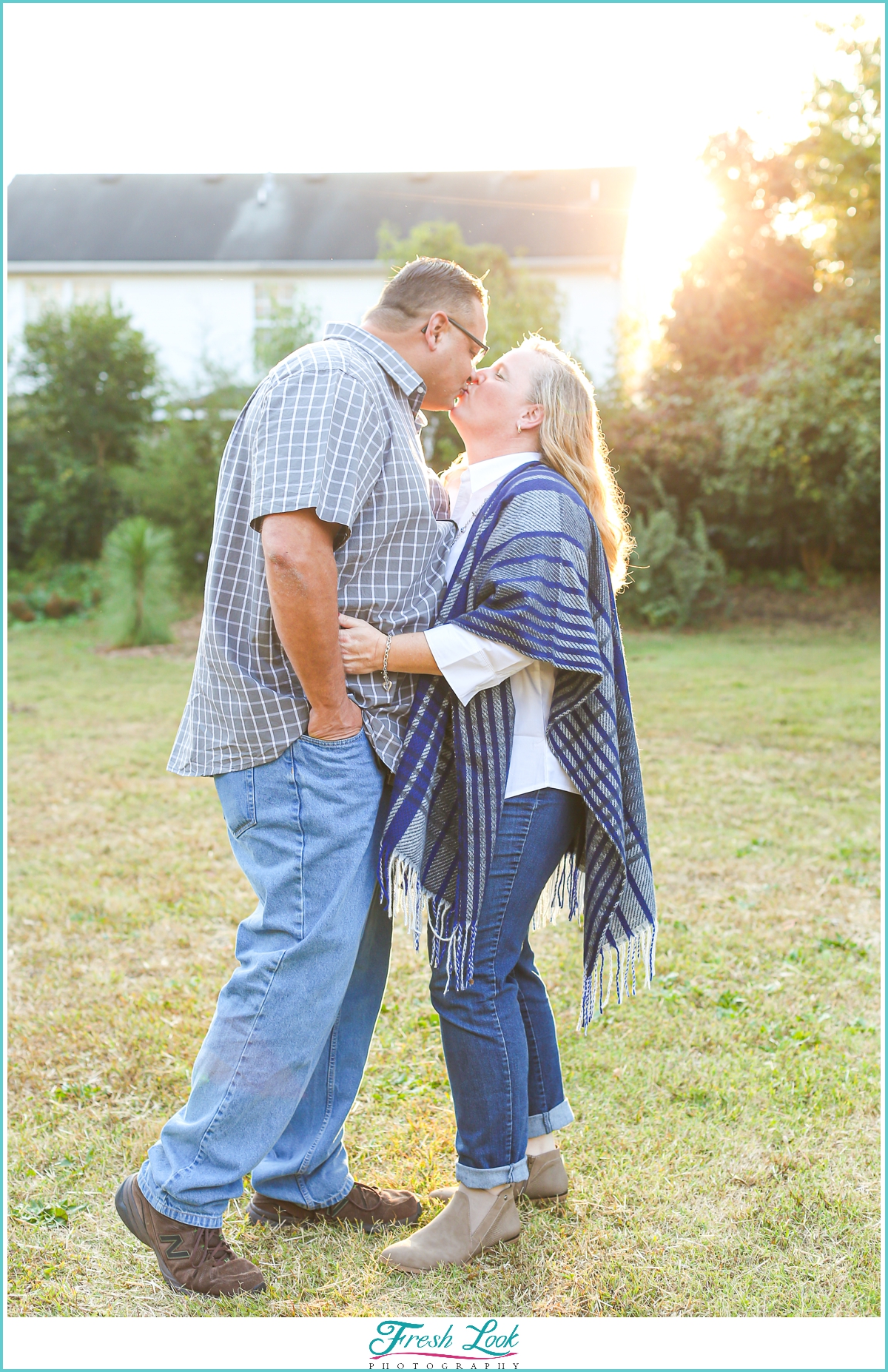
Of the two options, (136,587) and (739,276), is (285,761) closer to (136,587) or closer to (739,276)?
(136,587)

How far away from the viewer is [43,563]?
50.0 ft

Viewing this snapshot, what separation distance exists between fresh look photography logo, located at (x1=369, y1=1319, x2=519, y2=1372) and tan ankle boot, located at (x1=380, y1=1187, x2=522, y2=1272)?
5.4 inches

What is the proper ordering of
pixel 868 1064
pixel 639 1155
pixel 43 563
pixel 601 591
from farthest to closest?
pixel 43 563, pixel 868 1064, pixel 639 1155, pixel 601 591

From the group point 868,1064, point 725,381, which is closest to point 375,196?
point 725,381

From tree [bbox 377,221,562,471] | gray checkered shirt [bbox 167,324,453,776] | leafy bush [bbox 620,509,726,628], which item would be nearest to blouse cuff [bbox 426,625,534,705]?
gray checkered shirt [bbox 167,324,453,776]

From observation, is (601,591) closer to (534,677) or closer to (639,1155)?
(534,677)

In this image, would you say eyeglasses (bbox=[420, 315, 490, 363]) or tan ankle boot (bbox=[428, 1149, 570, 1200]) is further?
tan ankle boot (bbox=[428, 1149, 570, 1200])

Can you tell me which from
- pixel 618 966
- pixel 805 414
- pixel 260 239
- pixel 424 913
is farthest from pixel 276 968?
pixel 260 239

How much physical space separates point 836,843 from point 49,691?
6975 millimetres

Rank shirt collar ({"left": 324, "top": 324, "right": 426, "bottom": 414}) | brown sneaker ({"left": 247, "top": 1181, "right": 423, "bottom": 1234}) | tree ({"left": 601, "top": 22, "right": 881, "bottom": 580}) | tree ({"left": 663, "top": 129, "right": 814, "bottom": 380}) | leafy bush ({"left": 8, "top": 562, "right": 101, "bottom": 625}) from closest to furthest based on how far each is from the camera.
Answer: shirt collar ({"left": 324, "top": 324, "right": 426, "bottom": 414}), brown sneaker ({"left": 247, "top": 1181, "right": 423, "bottom": 1234}), tree ({"left": 601, "top": 22, "right": 881, "bottom": 580}), leafy bush ({"left": 8, "top": 562, "right": 101, "bottom": 625}), tree ({"left": 663, "top": 129, "right": 814, "bottom": 380})

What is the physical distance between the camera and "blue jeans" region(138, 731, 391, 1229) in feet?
6.30

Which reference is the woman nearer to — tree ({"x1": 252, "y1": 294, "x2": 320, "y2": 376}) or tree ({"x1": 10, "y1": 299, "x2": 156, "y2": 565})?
tree ({"x1": 252, "y1": 294, "x2": 320, "y2": 376})

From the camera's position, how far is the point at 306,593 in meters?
1.80

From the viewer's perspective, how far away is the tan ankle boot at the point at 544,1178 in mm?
2293
